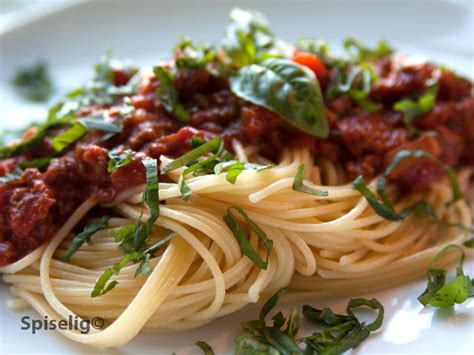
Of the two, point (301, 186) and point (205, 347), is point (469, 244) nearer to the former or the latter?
point (301, 186)

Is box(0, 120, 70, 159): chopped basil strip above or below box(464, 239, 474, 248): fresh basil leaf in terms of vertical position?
above

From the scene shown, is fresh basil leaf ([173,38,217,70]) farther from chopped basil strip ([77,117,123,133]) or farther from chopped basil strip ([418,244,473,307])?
chopped basil strip ([418,244,473,307])

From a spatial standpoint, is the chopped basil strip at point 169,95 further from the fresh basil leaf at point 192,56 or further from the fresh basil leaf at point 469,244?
the fresh basil leaf at point 469,244

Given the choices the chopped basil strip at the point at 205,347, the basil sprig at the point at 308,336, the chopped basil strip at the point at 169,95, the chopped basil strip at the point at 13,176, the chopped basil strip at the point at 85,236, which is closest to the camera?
the basil sprig at the point at 308,336

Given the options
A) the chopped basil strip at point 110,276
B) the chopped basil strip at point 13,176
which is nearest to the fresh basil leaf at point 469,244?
the chopped basil strip at point 110,276

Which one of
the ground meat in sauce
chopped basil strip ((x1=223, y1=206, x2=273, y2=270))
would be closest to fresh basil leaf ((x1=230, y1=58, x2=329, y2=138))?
the ground meat in sauce
